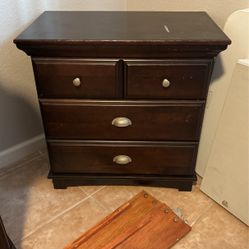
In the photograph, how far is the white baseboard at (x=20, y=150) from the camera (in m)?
1.50

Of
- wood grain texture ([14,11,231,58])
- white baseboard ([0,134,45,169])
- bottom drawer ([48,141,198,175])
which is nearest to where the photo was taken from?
wood grain texture ([14,11,231,58])

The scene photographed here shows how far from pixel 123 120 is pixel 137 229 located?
47 centimetres

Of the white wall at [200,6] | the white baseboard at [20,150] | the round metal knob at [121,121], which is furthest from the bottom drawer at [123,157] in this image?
the white wall at [200,6]

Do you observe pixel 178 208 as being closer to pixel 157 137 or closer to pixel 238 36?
pixel 157 137

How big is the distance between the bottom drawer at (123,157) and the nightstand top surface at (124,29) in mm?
445

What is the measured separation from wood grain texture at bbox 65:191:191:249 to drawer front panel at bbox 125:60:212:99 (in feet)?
1.74

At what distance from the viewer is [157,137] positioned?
117 centimetres

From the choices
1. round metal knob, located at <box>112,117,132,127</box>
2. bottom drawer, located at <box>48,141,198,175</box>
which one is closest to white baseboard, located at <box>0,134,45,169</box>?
bottom drawer, located at <box>48,141,198,175</box>

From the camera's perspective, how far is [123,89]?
3.46ft

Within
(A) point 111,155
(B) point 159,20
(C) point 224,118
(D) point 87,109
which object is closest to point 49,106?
(D) point 87,109

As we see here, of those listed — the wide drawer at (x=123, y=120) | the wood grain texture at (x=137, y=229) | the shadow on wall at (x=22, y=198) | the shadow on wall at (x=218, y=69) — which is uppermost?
the shadow on wall at (x=218, y=69)

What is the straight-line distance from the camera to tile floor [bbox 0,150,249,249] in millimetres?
1146

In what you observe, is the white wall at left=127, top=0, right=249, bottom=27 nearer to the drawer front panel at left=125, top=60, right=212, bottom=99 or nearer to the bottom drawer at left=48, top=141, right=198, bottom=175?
the drawer front panel at left=125, top=60, right=212, bottom=99

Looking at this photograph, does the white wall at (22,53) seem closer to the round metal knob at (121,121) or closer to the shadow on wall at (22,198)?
the shadow on wall at (22,198)
